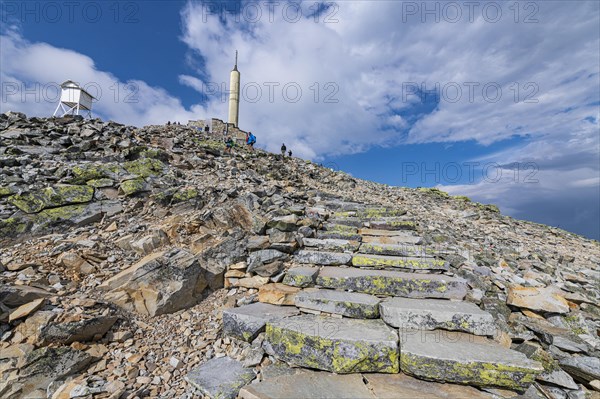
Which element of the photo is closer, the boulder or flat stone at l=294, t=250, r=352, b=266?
the boulder

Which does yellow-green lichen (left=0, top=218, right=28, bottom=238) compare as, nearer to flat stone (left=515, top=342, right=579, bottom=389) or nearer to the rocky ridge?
the rocky ridge

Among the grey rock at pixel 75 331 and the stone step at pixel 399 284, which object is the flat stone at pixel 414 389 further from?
the grey rock at pixel 75 331

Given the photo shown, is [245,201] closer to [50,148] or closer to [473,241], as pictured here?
[473,241]

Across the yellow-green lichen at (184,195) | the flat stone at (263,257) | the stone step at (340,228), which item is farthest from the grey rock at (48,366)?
the stone step at (340,228)

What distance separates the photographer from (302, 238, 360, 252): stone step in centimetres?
631

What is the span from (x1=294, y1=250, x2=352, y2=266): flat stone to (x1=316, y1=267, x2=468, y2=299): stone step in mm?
697

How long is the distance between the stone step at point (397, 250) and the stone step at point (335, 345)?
2572 mm

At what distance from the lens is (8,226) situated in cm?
622

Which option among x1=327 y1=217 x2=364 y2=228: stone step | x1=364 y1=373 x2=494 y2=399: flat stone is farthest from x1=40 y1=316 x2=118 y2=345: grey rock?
x1=327 y1=217 x2=364 y2=228: stone step

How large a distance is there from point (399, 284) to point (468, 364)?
68.1 inches

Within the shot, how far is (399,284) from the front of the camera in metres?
4.57

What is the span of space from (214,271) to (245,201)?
318 centimetres

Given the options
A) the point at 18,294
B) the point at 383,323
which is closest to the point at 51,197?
the point at 18,294

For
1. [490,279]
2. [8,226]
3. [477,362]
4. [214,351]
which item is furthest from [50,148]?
[490,279]
